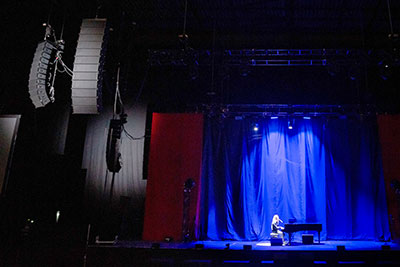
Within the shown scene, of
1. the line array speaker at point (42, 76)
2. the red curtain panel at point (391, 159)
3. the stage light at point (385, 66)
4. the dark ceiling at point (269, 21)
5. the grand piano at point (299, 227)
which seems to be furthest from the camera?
the red curtain panel at point (391, 159)

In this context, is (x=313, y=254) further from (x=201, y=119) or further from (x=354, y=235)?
(x=201, y=119)

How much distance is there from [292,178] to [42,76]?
7291 mm

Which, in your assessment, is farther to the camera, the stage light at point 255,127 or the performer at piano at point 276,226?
the stage light at point 255,127

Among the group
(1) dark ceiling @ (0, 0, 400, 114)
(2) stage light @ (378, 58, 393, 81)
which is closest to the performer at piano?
(2) stage light @ (378, 58, 393, 81)

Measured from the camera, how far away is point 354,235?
8.34m

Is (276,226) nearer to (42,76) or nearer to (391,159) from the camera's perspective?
(391,159)

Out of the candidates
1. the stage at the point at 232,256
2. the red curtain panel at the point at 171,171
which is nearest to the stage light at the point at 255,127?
the red curtain panel at the point at 171,171

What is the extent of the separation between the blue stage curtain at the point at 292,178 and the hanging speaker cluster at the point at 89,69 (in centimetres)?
550

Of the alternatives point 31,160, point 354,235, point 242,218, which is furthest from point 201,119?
point 354,235

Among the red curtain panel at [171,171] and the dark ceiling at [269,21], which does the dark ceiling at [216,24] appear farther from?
the red curtain panel at [171,171]

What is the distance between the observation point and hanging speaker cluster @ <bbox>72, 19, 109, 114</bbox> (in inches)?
119

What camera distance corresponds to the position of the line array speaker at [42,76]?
3.27 meters

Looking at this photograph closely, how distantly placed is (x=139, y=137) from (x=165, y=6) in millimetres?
3472

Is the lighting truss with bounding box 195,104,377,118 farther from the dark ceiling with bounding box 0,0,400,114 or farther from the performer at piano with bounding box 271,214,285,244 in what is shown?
the performer at piano with bounding box 271,214,285,244
